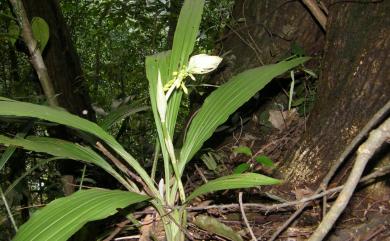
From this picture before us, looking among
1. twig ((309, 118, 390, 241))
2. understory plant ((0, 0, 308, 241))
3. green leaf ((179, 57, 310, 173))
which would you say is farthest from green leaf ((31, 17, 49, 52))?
twig ((309, 118, 390, 241))

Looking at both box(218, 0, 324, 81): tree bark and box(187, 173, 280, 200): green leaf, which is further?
box(218, 0, 324, 81): tree bark

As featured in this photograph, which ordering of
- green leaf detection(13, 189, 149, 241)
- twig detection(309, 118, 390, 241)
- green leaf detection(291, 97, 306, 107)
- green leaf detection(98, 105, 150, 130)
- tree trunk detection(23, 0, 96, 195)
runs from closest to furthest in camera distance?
twig detection(309, 118, 390, 241)
green leaf detection(13, 189, 149, 241)
green leaf detection(98, 105, 150, 130)
green leaf detection(291, 97, 306, 107)
tree trunk detection(23, 0, 96, 195)

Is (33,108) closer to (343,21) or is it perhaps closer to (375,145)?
(375,145)

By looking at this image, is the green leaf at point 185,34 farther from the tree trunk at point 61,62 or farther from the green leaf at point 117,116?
the tree trunk at point 61,62

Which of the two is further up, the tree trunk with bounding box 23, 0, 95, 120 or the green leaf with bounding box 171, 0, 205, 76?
the tree trunk with bounding box 23, 0, 95, 120

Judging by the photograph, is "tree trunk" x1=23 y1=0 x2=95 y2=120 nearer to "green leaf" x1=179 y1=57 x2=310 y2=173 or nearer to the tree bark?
the tree bark

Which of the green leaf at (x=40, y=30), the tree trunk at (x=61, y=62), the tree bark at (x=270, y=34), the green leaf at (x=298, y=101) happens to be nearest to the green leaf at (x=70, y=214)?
the green leaf at (x=40, y=30)
